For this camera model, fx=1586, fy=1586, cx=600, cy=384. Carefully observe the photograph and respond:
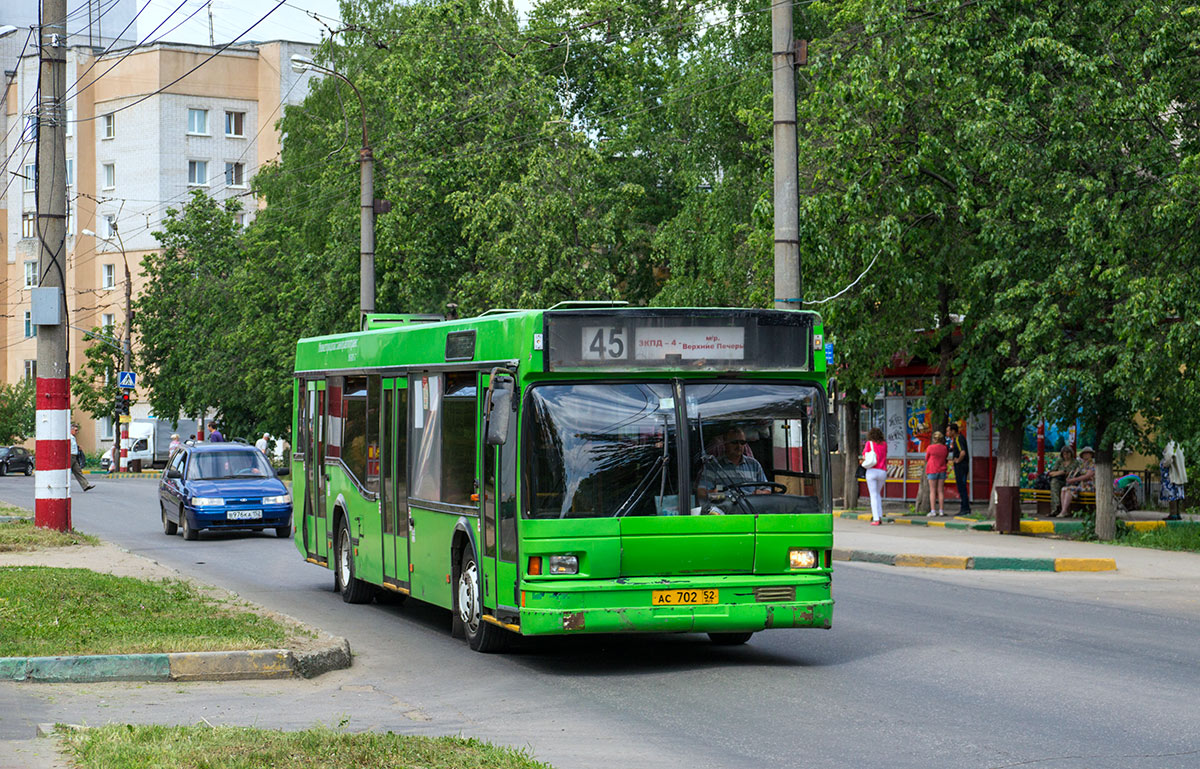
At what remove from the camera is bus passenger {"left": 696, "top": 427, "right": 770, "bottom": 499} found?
1124cm

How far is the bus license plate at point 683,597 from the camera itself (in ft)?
36.3

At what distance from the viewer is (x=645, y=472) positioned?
11.1 metres

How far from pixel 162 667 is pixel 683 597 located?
11.8 feet

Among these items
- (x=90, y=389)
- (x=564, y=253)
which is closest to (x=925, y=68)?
(x=564, y=253)

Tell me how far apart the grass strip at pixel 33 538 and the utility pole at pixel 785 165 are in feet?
32.3

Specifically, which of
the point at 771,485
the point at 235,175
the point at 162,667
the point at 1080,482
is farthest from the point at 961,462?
the point at 235,175

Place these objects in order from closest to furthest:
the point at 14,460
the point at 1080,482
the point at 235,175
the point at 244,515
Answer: the point at 244,515 < the point at 1080,482 < the point at 14,460 < the point at 235,175

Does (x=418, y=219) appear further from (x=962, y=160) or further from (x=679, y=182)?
(x=962, y=160)

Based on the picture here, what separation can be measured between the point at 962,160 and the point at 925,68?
64.2 inches

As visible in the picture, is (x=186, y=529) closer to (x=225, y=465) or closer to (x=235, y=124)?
(x=225, y=465)

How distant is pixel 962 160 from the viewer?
2528 centimetres

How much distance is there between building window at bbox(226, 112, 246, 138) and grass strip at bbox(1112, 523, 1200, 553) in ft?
214

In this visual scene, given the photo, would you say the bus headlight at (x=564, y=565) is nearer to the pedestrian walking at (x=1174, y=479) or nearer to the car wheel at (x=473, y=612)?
the car wheel at (x=473, y=612)

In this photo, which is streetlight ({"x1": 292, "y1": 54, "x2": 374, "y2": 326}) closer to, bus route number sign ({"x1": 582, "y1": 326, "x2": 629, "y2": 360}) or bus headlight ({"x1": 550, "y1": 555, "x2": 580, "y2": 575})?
bus route number sign ({"x1": 582, "y1": 326, "x2": 629, "y2": 360})
